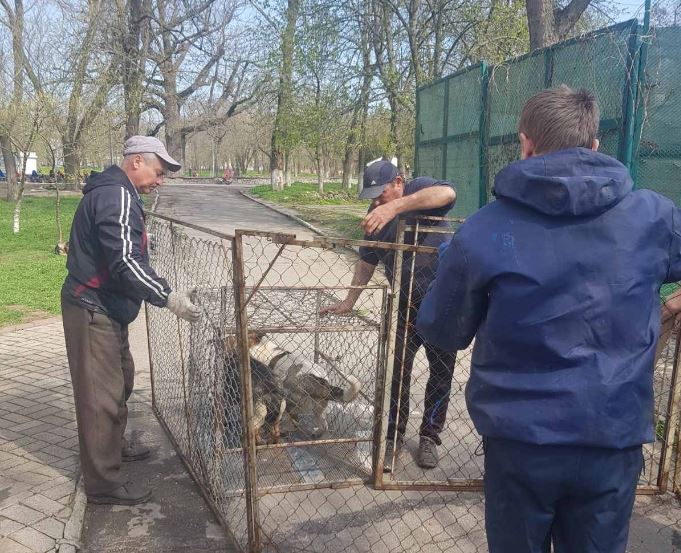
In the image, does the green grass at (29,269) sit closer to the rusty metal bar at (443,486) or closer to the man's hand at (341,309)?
the man's hand at (341,309)

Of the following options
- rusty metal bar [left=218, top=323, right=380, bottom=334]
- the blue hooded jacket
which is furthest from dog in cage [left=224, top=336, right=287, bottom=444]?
the blue hooded jacket

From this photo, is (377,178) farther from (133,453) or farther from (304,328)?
(133,453)

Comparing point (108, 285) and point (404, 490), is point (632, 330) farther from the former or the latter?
point (108, 285)

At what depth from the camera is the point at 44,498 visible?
3.22 metres

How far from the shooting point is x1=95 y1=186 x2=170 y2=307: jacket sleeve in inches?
116

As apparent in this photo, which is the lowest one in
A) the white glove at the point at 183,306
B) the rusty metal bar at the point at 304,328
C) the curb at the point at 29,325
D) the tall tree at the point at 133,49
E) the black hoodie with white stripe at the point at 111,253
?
the curb at the point at 29,325

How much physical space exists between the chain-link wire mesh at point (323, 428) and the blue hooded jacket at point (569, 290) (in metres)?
1.02

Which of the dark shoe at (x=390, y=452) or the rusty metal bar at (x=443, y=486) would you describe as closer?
the rusty metal bar at (x=443, y=486)

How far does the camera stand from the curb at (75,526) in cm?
281

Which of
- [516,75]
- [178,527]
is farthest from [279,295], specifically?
[516,75]

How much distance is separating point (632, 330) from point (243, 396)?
1599mm

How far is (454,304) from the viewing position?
1.65 m

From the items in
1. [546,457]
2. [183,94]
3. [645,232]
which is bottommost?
[546,457]

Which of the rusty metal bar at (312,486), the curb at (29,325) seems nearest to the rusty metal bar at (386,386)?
the rusty metal bar at (312,486)
